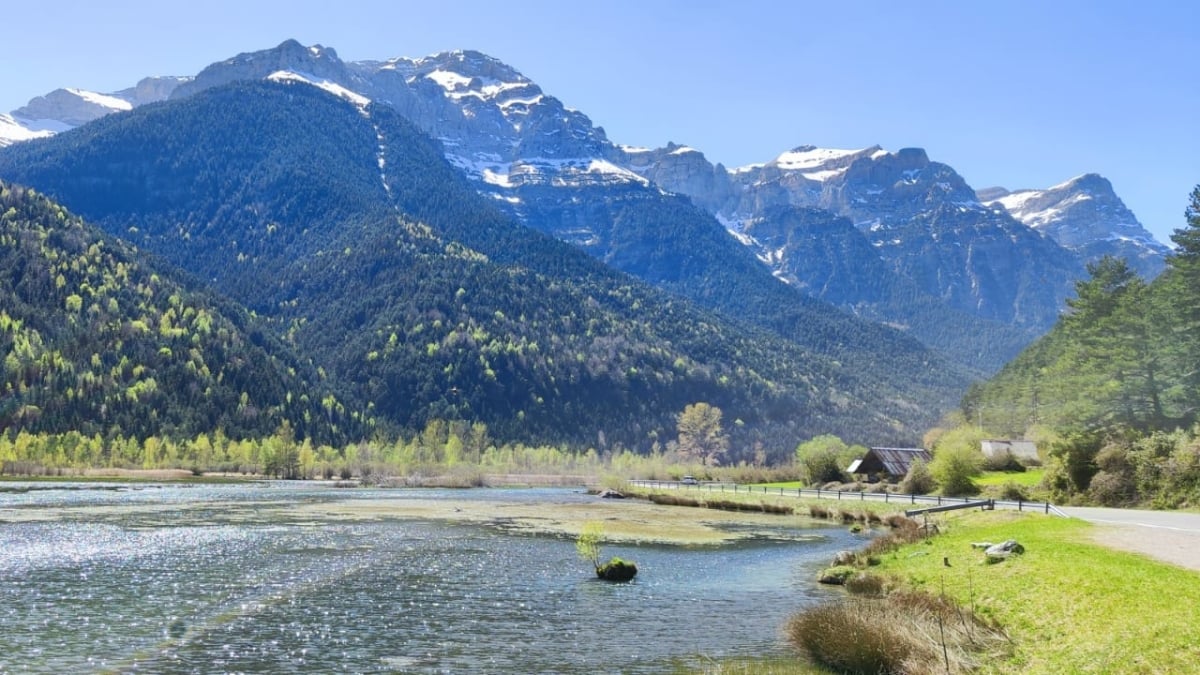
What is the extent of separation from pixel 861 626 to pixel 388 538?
45043 millimetres

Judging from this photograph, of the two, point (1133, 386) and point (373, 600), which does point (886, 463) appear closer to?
point (1133, 386)

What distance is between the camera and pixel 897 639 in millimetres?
26297

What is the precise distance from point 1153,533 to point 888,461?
83382 millimetres

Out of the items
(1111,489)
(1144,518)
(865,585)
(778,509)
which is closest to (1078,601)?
(865,585)

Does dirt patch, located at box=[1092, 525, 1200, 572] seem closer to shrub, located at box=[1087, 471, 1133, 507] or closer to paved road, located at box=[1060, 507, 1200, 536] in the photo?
paved road, located at box=[1060, 507, 1200, 536]

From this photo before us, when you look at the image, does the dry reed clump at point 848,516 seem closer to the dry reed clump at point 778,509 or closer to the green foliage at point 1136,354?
the dry reed clump at point 778,509

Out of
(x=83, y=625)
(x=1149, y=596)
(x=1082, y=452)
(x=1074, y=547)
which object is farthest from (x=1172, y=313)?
(x=83, y=625)

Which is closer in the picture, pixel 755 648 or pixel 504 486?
pixel 755 648

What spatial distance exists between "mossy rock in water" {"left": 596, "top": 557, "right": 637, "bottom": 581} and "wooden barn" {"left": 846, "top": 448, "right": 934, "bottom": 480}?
270ft

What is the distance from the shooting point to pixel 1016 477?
104 metres

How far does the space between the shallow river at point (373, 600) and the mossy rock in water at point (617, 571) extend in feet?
3.03

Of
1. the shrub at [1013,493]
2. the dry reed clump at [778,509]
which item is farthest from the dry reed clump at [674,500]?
the shrub at [1013,493]

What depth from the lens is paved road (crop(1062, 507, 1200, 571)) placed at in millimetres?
33688

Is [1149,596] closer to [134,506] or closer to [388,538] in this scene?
[388,538]
